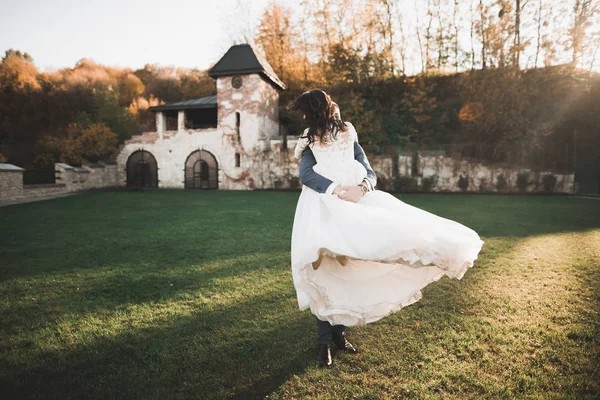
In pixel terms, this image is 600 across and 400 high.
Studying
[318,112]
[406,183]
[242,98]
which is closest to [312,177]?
[318,112]

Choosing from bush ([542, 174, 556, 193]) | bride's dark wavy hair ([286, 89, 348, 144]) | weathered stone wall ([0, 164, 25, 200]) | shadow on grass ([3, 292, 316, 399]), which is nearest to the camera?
shadow on grass ([3, 292, 316, 399])

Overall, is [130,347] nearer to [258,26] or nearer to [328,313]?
[328,313]

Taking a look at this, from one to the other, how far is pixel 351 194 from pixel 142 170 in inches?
1000

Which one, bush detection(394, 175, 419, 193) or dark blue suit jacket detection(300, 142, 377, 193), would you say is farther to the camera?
bush detection(394, 175, 419, 193)

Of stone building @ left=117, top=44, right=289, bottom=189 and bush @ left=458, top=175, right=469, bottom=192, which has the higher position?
stone building @ left=117, top=44, right=289, bottom=189

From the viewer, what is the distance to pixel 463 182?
64.6 ft

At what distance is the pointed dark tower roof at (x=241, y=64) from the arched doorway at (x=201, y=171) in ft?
19.2

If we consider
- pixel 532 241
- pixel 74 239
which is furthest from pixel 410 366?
pixel 74 239

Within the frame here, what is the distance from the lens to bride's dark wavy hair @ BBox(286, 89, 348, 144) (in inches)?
106

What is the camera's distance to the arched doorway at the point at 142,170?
24.5m

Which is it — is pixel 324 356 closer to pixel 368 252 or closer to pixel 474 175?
pixel 368 252

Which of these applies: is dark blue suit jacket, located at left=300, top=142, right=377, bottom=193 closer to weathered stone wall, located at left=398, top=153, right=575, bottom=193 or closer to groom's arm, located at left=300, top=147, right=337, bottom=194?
groom's arm, located at left=300, top=147, right=337, bottom=194

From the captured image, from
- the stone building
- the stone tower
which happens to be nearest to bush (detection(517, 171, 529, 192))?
the stone building

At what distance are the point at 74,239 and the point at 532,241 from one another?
9761 millimetres
